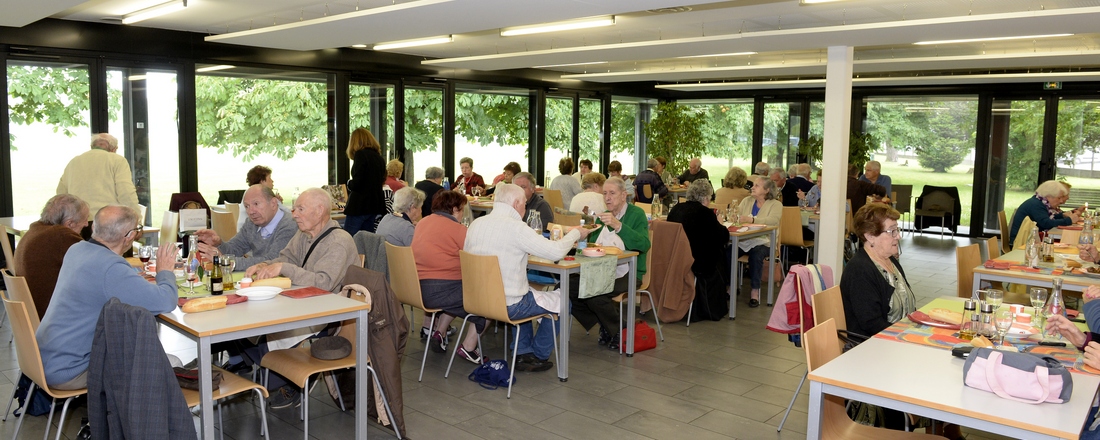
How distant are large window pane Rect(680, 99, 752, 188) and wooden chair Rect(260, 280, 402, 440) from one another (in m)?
13.2

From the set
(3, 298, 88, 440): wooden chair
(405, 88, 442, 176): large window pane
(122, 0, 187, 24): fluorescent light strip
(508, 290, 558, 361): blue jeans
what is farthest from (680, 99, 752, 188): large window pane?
(3, 298, 88, 440): wooden chair

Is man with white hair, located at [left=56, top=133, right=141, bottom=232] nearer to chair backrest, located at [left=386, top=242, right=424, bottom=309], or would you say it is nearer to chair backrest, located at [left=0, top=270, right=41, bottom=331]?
chair backrest, located at [left=386, top=242, right=424, bottom=309]

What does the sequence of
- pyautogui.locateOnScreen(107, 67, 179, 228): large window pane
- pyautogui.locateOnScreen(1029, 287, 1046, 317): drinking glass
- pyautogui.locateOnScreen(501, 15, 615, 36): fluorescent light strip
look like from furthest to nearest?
pyautogui.locateOnScreen(107, 67, 179, 228): large window pane
pyautogui.locateOnScreen(501, 15, 615, 36): fluorescent light strip
pyautogui.locateOnScreen(1029, 287, 1046, 317): drinking glass

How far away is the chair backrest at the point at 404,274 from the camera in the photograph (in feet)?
17.3

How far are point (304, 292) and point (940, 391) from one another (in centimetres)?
288

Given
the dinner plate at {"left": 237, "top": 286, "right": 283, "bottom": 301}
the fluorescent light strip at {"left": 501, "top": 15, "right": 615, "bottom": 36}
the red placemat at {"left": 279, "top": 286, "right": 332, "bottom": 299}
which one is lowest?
the red placemat at {"left": 279, "top": 286, "right": 332, "bottom": 299}

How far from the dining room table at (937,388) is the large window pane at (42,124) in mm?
8732

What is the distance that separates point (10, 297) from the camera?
3.99m

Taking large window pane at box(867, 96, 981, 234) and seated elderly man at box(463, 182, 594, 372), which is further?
large window pane at box(867, 96, 981, 234)

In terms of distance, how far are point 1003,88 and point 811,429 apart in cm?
1298

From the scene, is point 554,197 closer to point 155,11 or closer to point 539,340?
point 155,11

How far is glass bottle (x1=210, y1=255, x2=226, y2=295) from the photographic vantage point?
3977mm

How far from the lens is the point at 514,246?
506cm

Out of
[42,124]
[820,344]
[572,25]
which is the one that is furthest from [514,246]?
[42,124]
